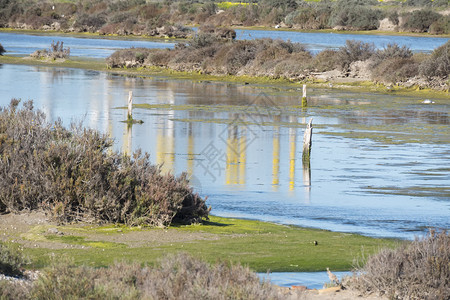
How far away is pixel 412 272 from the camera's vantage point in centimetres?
885

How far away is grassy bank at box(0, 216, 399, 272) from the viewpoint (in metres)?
11.0

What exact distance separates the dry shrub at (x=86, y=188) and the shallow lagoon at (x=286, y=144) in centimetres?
253

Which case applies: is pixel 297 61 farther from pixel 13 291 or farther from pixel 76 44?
pixel 13 291

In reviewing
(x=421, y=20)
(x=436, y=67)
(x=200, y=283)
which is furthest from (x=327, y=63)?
(x=421, y=20)

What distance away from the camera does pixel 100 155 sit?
44.5 feet

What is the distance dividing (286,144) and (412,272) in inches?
666

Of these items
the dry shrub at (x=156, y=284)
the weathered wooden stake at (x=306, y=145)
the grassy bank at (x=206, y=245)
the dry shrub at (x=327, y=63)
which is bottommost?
the grassy bank at (x=206, y=245)

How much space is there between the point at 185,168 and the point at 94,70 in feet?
119

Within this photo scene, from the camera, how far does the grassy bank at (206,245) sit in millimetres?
10961

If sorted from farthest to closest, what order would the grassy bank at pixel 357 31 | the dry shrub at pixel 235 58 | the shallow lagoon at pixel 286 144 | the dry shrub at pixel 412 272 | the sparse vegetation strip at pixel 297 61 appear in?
the grassy bank at pixel 357 31, the dry shrub at pixel 235 58, the sparse vegetation strip at pixel 297 61, the shallow lagoon at pixel 286 144, the dry shrub at pixel 412 272

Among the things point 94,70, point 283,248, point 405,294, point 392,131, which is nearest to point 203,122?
point 392,131

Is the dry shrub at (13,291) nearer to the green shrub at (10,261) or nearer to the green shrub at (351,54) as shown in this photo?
the green shrub at (10,261)

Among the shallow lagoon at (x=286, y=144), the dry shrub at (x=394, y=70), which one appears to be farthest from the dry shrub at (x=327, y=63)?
the shallow lagoon at (x=286, y=144)

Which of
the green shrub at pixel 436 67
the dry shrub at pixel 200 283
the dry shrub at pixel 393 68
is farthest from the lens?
the dry shrub at pixel 393 68
